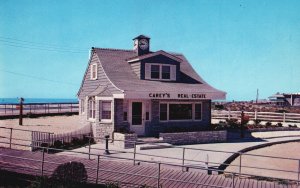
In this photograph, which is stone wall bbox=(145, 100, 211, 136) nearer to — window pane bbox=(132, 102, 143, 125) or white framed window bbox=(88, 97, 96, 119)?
window pane bbox=(132, 102, 143, 125)

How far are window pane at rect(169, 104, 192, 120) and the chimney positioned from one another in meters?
5.91

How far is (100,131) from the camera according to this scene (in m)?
22.5

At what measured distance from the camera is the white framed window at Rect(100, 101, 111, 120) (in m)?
22.4

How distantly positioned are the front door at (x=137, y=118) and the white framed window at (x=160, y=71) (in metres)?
3.29

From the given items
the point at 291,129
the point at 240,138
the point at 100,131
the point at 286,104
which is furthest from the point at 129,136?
the point at 286,104

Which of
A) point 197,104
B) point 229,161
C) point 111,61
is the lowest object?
point 229,161

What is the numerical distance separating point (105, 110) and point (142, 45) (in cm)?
741

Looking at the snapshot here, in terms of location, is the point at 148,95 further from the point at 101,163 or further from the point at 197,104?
the point at 101,163

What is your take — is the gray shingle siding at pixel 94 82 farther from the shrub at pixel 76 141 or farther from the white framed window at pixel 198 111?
the white framed window at pixel 198 111

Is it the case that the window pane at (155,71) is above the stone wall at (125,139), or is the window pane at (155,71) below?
above

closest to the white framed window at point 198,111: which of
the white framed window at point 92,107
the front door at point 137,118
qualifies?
the front door at point 137,118

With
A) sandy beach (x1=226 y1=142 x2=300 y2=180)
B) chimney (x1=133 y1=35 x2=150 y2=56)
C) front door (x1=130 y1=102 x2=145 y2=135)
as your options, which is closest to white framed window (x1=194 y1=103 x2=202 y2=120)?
front door (x1=130 y1=102 x2=145 y2=135)

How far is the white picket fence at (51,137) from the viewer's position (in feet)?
56.5

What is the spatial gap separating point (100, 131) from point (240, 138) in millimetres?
10352
